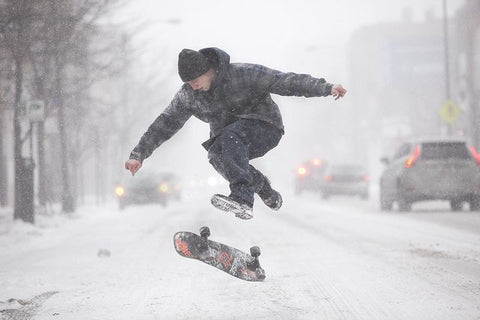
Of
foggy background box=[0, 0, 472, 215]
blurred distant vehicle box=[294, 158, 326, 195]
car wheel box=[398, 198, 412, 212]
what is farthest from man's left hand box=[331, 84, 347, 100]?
blurred distant vehicle box=[294, 158, 326, 195]

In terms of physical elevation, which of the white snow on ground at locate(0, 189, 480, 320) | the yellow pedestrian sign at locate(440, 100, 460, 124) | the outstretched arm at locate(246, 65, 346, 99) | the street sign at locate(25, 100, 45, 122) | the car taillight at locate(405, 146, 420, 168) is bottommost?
the white snow on ground at locate(0, 189, 480, 320)

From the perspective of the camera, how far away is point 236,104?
5.30m

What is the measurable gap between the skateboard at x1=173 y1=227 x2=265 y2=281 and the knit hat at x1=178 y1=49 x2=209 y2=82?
1.23 m

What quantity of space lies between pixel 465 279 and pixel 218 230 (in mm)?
6947

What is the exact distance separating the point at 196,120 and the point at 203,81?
285 feet

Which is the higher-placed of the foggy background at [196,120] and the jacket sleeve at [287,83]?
the foggy background at [196,120]

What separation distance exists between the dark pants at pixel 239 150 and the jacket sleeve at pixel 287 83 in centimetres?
35

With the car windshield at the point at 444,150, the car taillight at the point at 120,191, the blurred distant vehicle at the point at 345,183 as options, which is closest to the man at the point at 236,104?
the car windshield at the point at 444,150

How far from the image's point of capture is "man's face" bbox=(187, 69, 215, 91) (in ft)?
16.6

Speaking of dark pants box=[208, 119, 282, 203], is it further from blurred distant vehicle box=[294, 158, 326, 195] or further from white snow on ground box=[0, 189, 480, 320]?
blurred distant vehicle box=[294, 158, 326, 195]

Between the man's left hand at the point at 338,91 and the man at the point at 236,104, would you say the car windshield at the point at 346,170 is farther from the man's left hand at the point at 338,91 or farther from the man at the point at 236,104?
the man's left hand at the point at 338,91

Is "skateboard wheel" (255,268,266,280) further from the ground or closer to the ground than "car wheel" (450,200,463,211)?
further from the ground

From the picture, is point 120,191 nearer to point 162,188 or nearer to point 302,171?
point 162,188

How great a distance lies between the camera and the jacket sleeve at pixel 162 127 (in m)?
5.66
